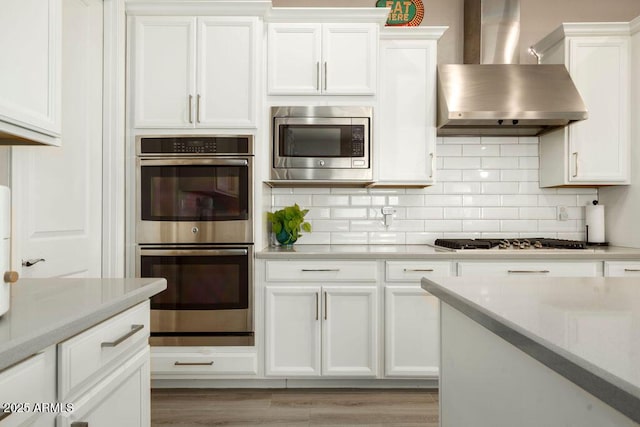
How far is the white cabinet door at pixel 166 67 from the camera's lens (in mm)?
2680

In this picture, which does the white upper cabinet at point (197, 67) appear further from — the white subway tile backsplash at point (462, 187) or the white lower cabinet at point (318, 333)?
the white subway tile backsplash at point (462, 187)

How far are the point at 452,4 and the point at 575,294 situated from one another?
286cm

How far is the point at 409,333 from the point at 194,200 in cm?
157

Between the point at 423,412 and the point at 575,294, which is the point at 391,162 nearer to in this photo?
the point at 423,412

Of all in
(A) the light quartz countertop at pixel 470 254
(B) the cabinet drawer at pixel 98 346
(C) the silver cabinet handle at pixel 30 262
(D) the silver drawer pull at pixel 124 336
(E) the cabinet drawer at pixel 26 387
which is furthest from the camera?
(A) the light quartz countertop at pixel 470 254

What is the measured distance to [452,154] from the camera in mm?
3258

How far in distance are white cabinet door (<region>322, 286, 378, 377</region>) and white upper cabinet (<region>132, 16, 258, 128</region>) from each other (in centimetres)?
122

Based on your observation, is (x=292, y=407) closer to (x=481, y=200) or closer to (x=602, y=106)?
(x=481, y=200)

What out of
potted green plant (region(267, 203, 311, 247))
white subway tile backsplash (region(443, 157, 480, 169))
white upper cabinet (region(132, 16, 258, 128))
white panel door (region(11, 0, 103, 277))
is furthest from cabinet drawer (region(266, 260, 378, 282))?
white subway tile backsplash (region(443, 157, 480, 169))

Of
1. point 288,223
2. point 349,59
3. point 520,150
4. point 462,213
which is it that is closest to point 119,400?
point 288,223

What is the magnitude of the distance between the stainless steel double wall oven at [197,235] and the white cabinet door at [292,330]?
0.14 m

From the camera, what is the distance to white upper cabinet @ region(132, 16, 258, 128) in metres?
2.68

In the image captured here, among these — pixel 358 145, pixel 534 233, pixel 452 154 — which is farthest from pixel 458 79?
pixel 534 233

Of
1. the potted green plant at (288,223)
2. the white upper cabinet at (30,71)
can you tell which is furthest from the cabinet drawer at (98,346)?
the potted green plant at (288,223)
